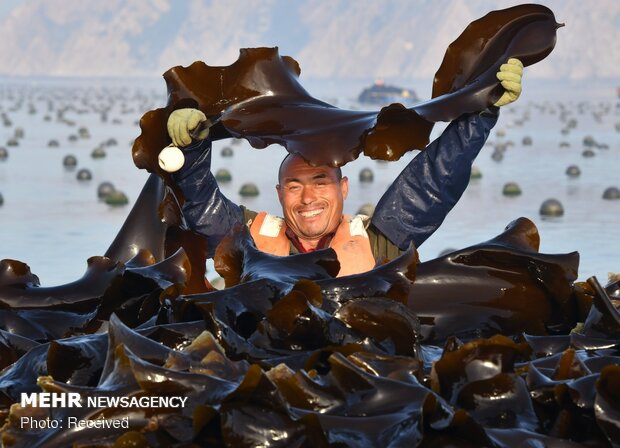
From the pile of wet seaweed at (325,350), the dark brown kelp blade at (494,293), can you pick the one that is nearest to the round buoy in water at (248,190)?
the pile of wet seaweed at (325,350)

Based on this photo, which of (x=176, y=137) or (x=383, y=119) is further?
(x=176, y=137)

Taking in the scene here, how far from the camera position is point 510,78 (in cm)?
381

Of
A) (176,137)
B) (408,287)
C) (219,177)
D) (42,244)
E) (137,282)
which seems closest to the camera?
(408,287)

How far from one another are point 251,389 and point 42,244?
850 centimetres

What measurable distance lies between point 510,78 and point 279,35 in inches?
6107

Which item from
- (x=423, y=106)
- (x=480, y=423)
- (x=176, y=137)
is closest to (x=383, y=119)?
(x=423, y=106)

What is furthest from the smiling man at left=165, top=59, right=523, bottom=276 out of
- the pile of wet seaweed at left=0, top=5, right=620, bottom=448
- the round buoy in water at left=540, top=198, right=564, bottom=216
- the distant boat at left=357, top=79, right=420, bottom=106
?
the distant boat at left=357, top=79, right=420, bottom=106

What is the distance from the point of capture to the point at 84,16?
16325cm

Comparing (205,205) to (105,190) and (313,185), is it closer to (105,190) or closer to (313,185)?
(313,185)

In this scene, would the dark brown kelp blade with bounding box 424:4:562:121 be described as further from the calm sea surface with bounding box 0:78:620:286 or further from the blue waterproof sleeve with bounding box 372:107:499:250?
the calm sea surface with bounding box 0:78:620:286

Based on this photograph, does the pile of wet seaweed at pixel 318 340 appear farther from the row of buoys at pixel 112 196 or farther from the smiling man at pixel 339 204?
the row of buoys at pixel 112 196

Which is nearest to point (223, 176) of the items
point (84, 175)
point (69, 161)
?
point (84, 175)

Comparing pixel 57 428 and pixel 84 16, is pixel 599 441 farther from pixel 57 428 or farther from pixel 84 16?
pixel 84 16

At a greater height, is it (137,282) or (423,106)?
(423,106)
